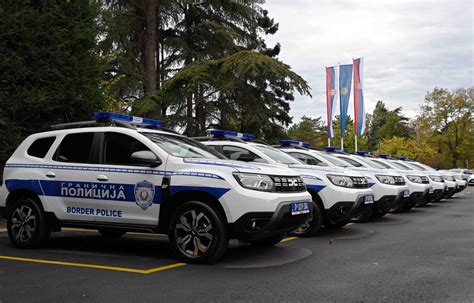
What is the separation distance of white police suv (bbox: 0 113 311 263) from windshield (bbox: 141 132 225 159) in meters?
0.02

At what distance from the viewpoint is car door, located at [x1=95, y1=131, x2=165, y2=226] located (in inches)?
246

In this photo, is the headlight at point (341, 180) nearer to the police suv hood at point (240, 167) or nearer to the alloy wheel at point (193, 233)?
the police suv hood at point (240, 167)

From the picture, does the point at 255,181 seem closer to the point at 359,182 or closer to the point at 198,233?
the point at 198,233

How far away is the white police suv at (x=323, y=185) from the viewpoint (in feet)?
28.2

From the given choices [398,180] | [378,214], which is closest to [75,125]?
[378,214]

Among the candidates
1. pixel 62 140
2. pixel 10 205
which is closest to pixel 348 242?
pixel 62 140

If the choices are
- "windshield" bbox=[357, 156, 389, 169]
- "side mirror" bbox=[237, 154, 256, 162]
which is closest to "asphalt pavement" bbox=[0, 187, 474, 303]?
"side mirror" bbox=[237, 154, 256, 162]

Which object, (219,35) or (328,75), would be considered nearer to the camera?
(219,35)

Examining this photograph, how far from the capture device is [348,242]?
793 cm

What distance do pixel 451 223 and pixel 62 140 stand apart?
8412mm

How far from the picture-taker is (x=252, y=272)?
552 centimetres

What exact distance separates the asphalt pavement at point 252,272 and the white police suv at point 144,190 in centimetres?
41

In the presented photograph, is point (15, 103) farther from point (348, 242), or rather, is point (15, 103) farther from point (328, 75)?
point (328, 75)

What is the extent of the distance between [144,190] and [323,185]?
3629 millimetres
